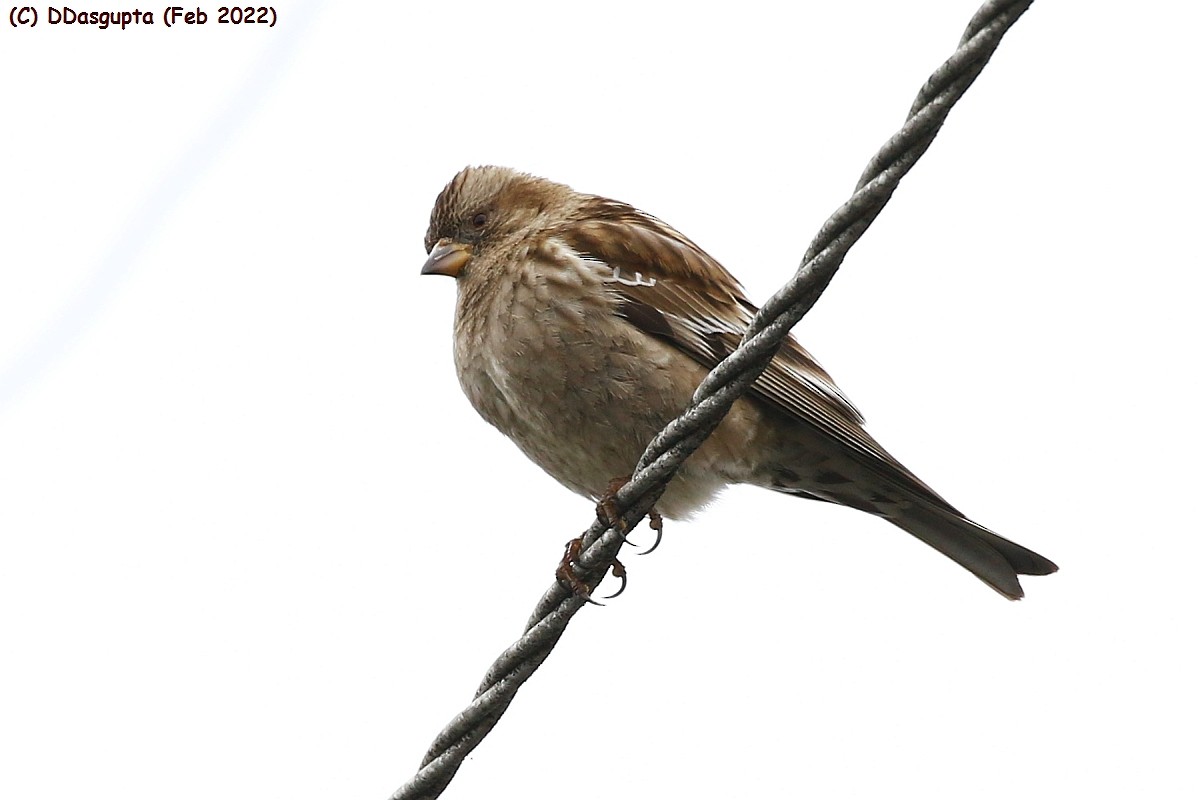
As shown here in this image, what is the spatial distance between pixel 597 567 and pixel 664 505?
1228 millimetres

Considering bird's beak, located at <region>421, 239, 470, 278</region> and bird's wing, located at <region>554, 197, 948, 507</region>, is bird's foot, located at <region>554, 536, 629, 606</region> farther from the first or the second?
bird's beak, located at <region>421, 239, 470, 278</region>

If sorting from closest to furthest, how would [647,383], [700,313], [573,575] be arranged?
1. [573,575]
2. [647,383]
3. [700,313]

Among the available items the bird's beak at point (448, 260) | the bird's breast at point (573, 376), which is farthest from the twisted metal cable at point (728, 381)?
the bird's beak at point (448, 260)

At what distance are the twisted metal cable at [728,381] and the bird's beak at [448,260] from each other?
2.00 meters

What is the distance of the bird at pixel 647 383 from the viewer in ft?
16.9

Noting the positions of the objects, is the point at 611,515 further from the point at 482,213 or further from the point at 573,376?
the point at 482,213

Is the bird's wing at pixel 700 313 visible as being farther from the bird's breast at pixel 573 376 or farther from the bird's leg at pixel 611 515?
the bird's leg at pixel 611 515

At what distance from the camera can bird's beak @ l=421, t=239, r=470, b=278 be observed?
20.1 feet

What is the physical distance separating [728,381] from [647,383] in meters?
1.61

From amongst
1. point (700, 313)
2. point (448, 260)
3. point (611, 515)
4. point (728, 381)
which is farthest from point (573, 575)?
point (448, 260)

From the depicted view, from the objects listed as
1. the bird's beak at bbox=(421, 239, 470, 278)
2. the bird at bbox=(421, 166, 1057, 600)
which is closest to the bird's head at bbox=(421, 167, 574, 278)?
the bird's beak at bbox=(421, 239, 470, 278)

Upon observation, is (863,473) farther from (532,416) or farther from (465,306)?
(465,306)

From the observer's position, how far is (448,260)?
6.17 meters

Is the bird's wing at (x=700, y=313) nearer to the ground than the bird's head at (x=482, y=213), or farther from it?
farther from it
